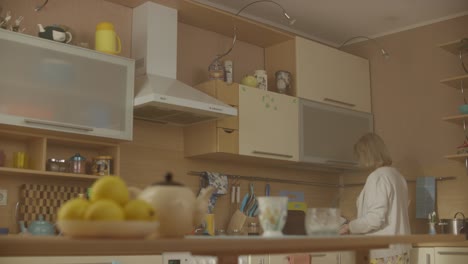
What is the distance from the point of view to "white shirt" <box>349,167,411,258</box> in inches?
130

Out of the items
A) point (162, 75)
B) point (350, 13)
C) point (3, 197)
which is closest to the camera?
point (3, 197)

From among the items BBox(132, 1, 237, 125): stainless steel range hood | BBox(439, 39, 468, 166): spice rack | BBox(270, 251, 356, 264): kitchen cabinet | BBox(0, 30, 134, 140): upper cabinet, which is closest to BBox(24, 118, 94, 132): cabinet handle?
BBox(0, 30, 134, 140): upper cabinet

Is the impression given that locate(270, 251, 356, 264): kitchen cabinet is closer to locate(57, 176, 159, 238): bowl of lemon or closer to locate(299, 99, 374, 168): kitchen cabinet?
locate(299, 99, 374, 168): kitchen cabinet

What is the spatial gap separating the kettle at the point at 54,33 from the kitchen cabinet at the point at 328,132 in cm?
195

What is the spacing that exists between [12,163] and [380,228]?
2.13m

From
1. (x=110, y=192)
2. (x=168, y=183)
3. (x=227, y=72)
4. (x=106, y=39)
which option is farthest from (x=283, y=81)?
(x=110, y=192)

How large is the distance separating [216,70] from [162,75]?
1.63ft

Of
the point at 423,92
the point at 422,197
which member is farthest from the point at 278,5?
the point at 422,197

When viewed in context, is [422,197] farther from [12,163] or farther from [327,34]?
[12,163]

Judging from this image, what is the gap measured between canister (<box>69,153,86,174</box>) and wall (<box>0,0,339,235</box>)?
0.49 ft

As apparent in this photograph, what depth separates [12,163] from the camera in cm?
346

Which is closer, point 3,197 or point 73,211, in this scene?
point 73,211

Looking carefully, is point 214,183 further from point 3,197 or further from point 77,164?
point 3,197

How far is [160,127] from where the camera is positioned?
14.0ft
